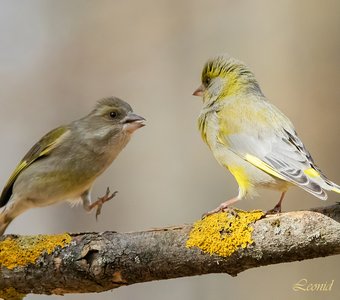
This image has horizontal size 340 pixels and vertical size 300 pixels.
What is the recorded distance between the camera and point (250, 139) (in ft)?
15.6

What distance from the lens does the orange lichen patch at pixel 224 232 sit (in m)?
3.94

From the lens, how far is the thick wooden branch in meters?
3.87

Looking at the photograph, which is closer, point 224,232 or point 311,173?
point 224,232

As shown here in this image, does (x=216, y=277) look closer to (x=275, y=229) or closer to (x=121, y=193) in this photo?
(x=121, y=193)

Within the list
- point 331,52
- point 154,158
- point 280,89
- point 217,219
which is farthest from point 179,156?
point 217,219

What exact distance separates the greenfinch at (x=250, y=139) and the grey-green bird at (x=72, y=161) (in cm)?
60

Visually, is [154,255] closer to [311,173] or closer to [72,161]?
[311,173]

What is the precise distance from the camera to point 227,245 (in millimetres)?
3949

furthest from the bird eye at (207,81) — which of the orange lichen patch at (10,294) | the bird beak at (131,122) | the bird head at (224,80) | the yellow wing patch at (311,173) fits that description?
the orange lichen patch at (10,294)

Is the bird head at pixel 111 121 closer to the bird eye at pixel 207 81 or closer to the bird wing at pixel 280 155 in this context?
the bird eye at pixel 207 81

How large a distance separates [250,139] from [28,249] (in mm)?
1485

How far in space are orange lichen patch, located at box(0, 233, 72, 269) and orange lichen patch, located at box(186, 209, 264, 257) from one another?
0.73m

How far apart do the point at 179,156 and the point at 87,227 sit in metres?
1.15
